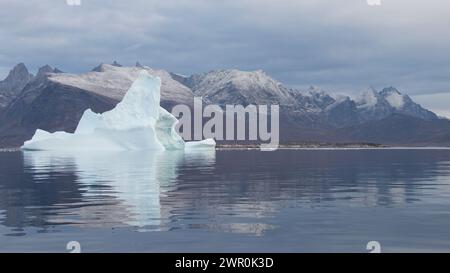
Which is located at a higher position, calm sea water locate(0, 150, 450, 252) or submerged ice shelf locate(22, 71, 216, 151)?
submerged ice shelf locate(22, 71, 216, 151)

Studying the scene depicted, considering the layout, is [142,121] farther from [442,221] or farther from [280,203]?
[442,221]

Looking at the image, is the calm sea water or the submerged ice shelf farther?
the submerged ice shelf

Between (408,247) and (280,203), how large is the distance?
15166mm

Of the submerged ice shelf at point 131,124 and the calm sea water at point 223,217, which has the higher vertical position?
the submerged ice shelf at point 131,124

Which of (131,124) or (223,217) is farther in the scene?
(131,124)

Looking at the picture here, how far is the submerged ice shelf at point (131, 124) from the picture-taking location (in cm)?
15600

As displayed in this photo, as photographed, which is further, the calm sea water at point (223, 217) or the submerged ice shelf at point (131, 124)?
the submerged ice shelf at point (131, 124)

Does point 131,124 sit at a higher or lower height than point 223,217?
higher

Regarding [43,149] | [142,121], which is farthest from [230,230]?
[43,149]

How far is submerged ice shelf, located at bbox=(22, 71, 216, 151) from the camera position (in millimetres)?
156000

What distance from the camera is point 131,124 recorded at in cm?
15462

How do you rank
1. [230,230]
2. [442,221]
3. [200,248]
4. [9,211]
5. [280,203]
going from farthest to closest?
[280,203]
[9,211]
[442,221]
[230,230]
[200,248]
